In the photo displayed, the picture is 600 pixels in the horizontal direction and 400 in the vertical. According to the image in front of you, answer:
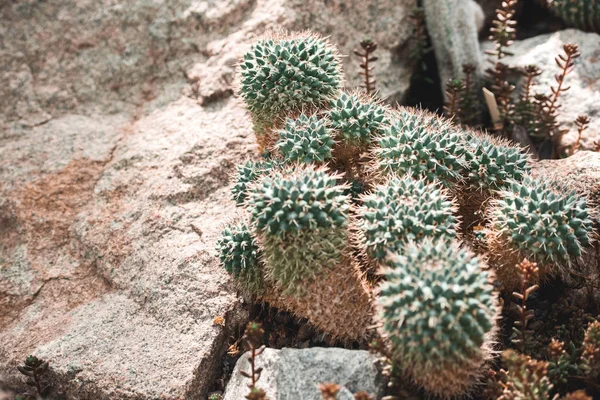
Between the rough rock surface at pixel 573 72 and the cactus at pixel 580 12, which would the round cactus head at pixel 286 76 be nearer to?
the rough rock surface at pixel 573 72

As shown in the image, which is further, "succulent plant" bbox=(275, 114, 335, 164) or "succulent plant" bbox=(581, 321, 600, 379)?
"succulent plant" bbox=(275, 114, 335, 164)

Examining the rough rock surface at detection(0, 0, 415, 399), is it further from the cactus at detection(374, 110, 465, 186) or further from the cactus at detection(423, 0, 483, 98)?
the cactus at detection(374, 110, 465, 186)

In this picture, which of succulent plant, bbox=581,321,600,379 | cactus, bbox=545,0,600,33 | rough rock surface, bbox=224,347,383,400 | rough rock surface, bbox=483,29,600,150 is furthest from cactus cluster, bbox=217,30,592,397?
cactus, bbox=545,0,600,33

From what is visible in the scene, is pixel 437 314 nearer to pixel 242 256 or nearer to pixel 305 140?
pixel 242 256

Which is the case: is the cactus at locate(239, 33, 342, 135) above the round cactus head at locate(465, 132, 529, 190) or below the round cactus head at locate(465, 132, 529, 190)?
above

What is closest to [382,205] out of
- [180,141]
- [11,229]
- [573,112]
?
[180,141]

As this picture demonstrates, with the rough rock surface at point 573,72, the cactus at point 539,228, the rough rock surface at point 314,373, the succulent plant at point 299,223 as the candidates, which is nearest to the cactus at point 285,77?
the succulent plant at point 299,223
